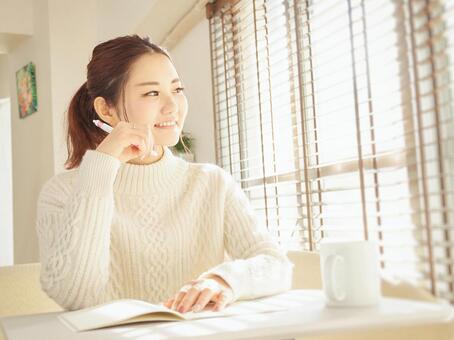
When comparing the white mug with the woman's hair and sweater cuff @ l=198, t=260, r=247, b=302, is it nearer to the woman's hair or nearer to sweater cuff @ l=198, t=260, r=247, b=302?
sweater cuff @ l=198, t=260, r=247, b=302

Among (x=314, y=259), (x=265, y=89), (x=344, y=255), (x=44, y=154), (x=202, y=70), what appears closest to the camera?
(x=344, y=255)

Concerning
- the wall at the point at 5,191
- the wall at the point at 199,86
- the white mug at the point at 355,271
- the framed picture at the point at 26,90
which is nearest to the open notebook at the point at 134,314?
the white mug at the point at 355,271

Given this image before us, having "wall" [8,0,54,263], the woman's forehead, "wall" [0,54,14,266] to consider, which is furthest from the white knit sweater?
"wall" [0,54,14,266]

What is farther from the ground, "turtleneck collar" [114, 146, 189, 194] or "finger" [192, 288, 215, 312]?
"turtleneck collar" [114, 146, 189, 194]

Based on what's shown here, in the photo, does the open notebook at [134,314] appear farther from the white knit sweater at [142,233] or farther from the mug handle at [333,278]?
the white knit sweater at [142,233]

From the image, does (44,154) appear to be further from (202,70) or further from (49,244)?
(49,244)

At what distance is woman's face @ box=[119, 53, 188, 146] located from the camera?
1513 millimetres

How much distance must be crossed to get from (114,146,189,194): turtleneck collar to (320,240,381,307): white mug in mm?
784

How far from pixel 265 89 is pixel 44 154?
2214mm

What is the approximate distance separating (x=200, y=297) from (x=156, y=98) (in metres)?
0.60

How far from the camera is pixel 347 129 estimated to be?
200 cm

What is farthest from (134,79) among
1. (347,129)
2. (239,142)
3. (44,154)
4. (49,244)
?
(44,154)

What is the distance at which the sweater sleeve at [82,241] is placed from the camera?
130 centimetres

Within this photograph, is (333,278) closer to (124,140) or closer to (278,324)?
(278,324)
